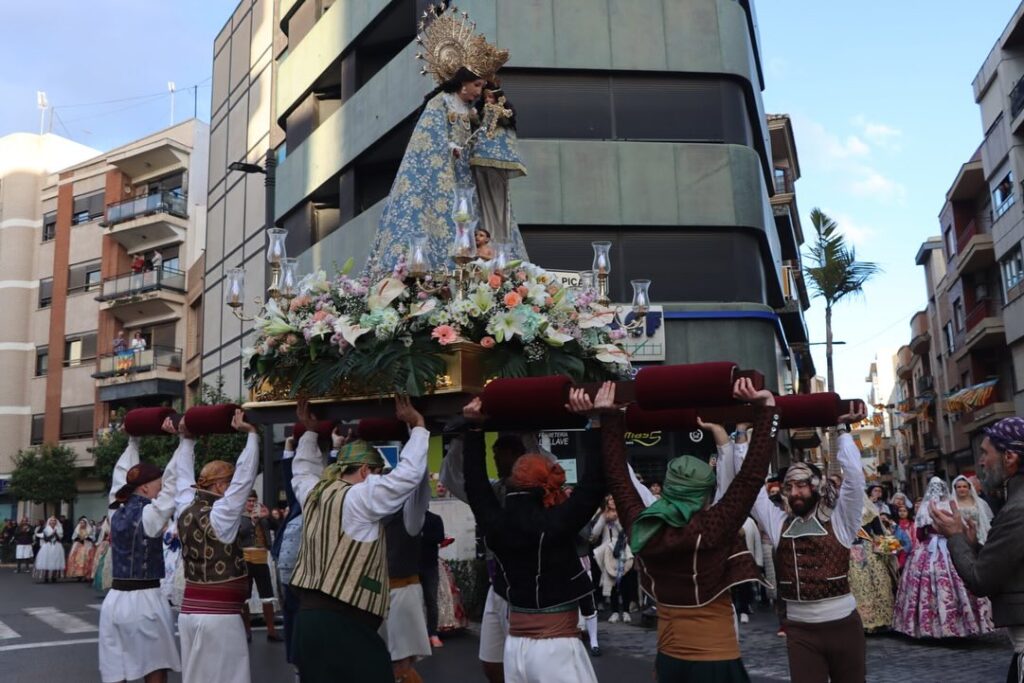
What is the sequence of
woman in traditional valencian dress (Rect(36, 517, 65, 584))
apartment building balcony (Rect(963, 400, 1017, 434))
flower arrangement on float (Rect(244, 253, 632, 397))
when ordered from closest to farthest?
flower arrangement on float (Rect(244, 253, 632, 397)), woman in traditional valencian dress (Rect(36, 517, 65, 584)), apartment building balcony (Rect(963, 400, 1017, 434))

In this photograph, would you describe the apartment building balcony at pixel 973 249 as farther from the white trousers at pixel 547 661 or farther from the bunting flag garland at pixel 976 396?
the white trousers at pixel 547 661

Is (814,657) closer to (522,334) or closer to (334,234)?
(522,334)

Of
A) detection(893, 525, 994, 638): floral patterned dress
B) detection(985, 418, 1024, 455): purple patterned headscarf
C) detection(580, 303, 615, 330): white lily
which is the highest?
detection(580, 303, 615, 330): white lily

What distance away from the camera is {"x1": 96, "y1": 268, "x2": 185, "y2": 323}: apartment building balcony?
4069cm

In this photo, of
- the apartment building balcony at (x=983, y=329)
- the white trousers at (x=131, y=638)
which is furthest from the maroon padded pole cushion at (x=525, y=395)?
the apartment building balcony at (x=983, y=329)

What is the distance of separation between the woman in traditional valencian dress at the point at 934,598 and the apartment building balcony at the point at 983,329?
2567 centimetres

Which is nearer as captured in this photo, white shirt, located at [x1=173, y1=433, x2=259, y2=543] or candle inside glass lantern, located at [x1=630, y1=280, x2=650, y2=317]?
candle inside glass lantern, located at [x1=630, y1=280, x2=650, y2=317]

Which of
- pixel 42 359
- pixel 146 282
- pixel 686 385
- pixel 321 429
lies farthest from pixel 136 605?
pixel 42 359

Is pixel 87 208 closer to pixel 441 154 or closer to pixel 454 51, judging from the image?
pixel 454 51

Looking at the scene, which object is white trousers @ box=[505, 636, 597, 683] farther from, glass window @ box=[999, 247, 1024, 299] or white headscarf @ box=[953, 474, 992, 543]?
glass window @ box=[999, 247, 1024, 299]

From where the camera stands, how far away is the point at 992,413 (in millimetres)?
35375

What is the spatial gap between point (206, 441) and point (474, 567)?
9.66 m

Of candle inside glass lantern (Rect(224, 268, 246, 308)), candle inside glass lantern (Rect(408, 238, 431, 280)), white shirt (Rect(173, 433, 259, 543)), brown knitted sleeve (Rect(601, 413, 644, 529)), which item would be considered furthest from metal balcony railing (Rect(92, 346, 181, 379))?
brown knitted sleeve (Rect(601, 413, 644, 529))

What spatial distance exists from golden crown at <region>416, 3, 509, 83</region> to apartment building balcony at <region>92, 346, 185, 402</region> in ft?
120
